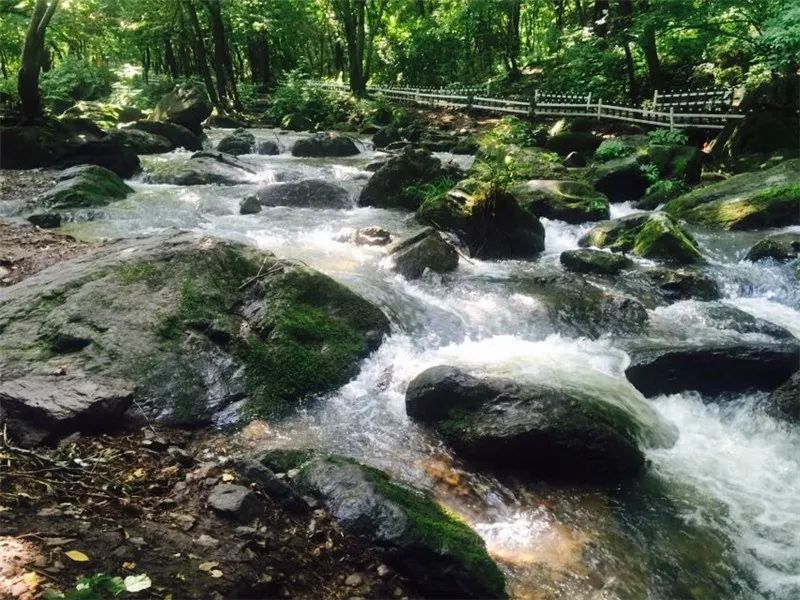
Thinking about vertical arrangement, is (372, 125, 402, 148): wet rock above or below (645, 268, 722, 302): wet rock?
above

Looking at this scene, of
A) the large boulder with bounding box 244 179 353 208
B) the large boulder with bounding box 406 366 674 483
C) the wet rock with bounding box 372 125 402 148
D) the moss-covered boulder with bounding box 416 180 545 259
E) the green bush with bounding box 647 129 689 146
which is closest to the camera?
the large boulder with bounding box 406 366 674 483

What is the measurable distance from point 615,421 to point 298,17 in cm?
3520

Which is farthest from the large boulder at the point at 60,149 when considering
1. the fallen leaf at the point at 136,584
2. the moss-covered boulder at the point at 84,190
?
the fallen leaf at the point at 136,584

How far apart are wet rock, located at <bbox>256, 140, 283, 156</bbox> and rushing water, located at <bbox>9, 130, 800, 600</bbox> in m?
12.4

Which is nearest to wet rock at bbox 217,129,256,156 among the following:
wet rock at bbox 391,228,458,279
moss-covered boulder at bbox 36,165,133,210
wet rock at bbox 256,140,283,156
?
wet rock at bbox 256,140,283,156

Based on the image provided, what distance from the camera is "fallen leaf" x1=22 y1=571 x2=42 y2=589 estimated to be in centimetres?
265

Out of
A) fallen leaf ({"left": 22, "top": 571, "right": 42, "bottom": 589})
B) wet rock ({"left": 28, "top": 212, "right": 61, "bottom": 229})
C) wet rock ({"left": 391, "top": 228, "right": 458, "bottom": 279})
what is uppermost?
wet rock ({"left": 28, "top": 212, "right": 61, "bottom": 229})

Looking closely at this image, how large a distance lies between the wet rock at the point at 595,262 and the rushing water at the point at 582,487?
1.74 feet

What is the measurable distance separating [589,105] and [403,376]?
61.2 feet

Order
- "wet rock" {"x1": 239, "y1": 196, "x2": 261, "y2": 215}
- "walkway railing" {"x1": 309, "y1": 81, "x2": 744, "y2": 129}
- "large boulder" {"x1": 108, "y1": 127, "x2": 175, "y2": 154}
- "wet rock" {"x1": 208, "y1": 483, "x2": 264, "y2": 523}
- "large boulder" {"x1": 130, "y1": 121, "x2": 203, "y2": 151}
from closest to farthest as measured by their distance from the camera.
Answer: "wet rock" {"x1": 208, "y1": 483, "x2": 264, "y2": 523}
"wet rock" {"x1": 239, "y1": 196, "x2": 261, "y2": 215}
"walkway railing" {"x1": 309, "y1": 81, "x2": 744, "y2": 129}
"large boulder" {"x1": 108, "y1": 127, "x2": 175, "y2": 154}
"large boulder" {"x1": 130, "y1": 121, "x2": 203, "y2": 151}

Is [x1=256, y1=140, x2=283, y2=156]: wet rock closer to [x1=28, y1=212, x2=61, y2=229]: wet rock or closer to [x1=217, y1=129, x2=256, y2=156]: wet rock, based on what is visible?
[x1=217, y1=129, x2=256, y2=156]: wet rock

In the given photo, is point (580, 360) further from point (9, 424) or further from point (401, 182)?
point (401, 182)

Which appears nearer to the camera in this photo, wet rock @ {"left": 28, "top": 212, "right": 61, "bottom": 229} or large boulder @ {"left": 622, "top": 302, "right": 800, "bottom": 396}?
large boulder @ {"left": 622, "top": 302, "right": 800, "bottom": 396}

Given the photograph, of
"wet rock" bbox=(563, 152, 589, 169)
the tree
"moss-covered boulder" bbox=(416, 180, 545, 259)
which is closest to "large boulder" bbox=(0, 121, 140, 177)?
the tree
